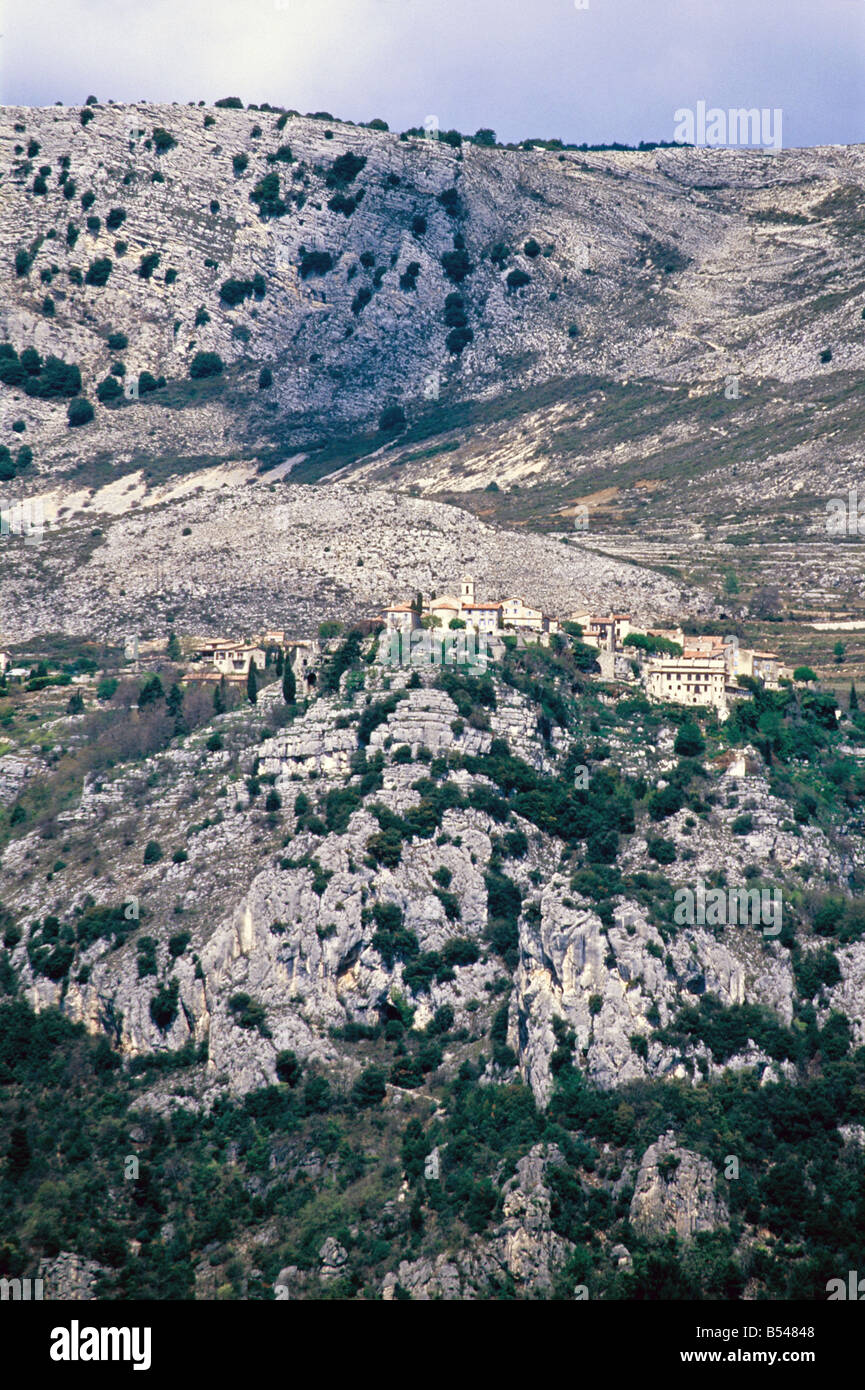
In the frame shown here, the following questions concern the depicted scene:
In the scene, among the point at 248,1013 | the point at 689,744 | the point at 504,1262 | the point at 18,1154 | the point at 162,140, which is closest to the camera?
the point at 504,1262

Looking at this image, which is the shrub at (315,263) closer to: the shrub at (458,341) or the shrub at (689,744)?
the shrub at (458,341)

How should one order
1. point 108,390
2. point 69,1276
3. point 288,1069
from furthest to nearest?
point 108,390 < point 288,1069 < point 69,1276

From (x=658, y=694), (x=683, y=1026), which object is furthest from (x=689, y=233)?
(x=683, y=1026)

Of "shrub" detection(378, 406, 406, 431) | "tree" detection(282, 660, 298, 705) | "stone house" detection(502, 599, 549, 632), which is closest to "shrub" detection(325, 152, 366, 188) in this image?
"shrub" detection(378, 406, 406, 431)

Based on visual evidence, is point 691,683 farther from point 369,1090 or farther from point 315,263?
point 315,263

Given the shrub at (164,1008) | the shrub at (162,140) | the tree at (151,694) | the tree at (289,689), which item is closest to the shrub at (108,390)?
the shrub at (162,140)

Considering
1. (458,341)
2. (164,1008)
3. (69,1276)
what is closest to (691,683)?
(164,1008)

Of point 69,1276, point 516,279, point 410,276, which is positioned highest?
point 410,276
